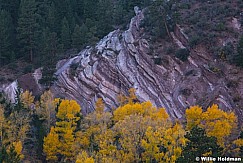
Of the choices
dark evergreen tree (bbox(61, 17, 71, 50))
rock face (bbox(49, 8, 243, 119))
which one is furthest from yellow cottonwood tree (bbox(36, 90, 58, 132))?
dark evergreen tree (bbox(61, 17, 71, 50))

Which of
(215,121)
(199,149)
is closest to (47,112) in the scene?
(215,121)

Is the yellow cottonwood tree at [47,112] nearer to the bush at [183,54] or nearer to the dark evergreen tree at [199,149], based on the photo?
the bush at [183,54]

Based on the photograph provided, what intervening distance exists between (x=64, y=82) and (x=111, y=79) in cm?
738

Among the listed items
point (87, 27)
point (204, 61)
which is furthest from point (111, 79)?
point (87, 27)

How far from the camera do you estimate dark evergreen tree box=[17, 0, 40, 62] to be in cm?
6806

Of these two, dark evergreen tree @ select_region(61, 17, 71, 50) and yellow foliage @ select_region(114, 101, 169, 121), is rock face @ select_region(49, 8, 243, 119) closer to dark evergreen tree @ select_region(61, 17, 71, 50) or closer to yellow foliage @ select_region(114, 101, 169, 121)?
yellow foliage @ select_region(114, 101, 169, 121)

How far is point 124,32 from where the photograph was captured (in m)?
60.8

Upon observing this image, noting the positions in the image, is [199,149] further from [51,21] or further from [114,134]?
[51,21]

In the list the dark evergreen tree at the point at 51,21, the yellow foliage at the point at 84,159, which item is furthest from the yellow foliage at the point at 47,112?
the dark evergreen tree at the point at 51,21

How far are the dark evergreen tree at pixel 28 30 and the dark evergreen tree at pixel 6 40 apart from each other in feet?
4.72

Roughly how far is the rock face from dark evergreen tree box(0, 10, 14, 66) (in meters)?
10.1

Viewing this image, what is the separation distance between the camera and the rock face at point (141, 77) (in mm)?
45094

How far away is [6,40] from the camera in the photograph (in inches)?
2655

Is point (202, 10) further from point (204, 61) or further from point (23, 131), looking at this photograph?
point (23, 131)
